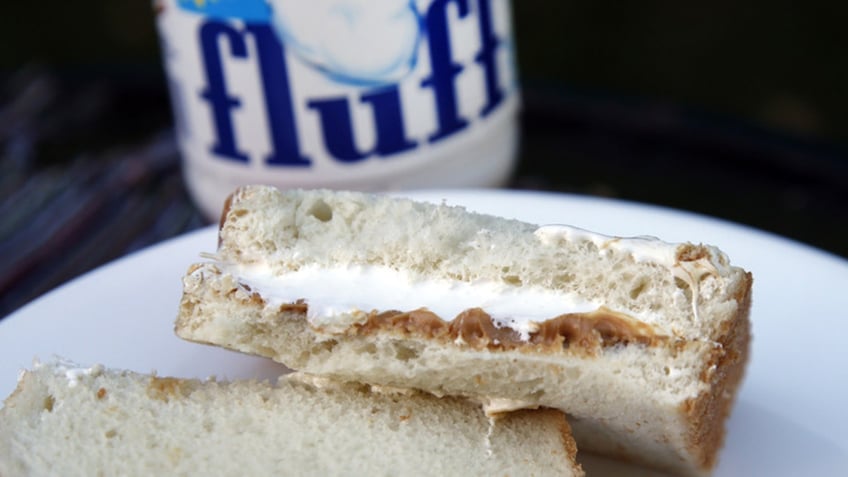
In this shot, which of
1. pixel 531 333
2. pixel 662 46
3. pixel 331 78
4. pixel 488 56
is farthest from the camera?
pixel 662 46

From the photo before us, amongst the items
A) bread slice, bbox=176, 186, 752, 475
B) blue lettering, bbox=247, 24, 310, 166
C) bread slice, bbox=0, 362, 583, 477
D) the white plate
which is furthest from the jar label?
bread slice, bbox=0, 362, 583, 477

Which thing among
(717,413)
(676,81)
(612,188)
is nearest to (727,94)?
(676,81)

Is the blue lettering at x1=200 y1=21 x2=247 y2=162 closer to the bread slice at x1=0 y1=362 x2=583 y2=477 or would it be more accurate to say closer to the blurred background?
the blurred background

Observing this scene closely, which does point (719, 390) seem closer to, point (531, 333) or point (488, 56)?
point (531, 333)

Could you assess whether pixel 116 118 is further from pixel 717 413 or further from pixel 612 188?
pixel 717 413

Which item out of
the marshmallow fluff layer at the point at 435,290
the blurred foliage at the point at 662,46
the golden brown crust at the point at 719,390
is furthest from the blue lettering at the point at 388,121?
the blurred foliage at the point at 662,46

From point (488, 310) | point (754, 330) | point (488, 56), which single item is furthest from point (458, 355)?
point (488, 56)
